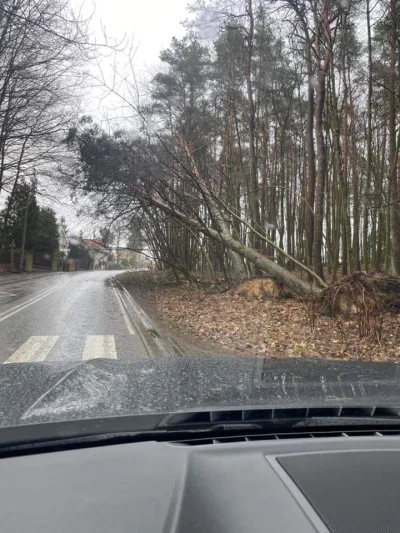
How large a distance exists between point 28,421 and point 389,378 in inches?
113

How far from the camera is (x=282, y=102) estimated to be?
24.9 m

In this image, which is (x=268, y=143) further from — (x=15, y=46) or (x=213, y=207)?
(x=15, y=46)

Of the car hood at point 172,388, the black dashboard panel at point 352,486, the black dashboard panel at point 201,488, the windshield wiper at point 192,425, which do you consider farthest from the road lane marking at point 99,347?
the black dashboard panel at point 352,486

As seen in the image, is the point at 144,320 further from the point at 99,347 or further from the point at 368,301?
the point at 368,301

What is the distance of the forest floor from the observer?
31.4ft

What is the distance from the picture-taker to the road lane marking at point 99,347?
873 cm

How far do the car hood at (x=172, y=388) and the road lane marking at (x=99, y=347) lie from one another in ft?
13.8

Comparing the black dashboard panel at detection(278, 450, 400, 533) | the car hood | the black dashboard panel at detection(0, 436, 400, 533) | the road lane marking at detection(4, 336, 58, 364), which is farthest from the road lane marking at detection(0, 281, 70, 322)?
the black dashboard panel at detection(278, 450, 400, 533)

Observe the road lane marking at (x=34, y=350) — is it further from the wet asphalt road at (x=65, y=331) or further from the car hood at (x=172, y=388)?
the car hood at (x=172, y=388)

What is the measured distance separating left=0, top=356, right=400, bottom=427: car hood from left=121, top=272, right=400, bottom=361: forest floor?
4964 millimetres

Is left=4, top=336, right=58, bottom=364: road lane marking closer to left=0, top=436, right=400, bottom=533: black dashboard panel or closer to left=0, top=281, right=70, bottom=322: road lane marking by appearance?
left=0, top=281, right=70, bottom=322: road lane marking

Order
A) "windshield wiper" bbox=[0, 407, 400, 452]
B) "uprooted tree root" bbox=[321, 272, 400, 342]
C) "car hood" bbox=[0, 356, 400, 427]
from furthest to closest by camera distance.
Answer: "uprooted tree root" bbox=[321, 272, 400, 342] → "car hood" bbox=[0, 356, 400, 427] → "windshield wiper" bbox=[0, 407, 400, 452]

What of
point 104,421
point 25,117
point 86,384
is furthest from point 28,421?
point 25,117

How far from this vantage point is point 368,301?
1080 centimetres
